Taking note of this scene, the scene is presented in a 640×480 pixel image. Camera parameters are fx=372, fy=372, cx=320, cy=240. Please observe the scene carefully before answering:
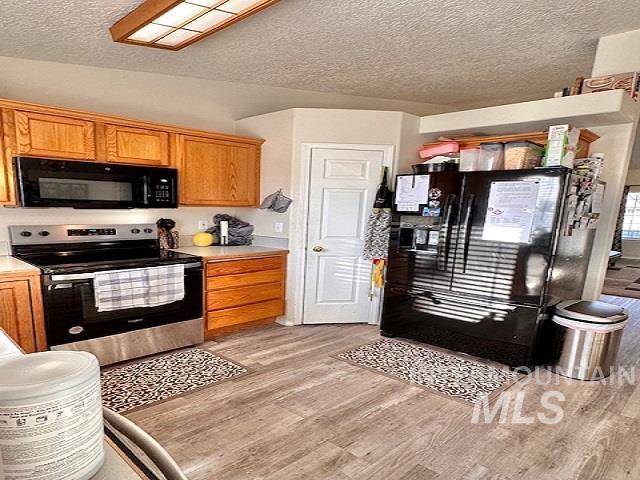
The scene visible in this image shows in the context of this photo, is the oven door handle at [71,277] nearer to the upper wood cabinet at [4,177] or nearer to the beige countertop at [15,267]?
the beige countertop at [15,267]

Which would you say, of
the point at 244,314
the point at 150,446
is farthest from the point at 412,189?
the point at 150,446

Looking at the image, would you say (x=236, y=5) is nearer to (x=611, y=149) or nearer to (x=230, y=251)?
(x=230, y=251)

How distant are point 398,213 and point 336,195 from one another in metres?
0.69

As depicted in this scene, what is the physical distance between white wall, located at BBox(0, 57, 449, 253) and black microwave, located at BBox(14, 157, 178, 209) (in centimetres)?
38

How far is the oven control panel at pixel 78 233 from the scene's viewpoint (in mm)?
2955

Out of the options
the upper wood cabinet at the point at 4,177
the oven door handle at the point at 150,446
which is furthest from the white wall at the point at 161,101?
the oven door handle at the point at 150,446

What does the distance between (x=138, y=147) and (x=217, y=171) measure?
753 mm

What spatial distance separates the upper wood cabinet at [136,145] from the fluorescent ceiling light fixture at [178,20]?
72cm

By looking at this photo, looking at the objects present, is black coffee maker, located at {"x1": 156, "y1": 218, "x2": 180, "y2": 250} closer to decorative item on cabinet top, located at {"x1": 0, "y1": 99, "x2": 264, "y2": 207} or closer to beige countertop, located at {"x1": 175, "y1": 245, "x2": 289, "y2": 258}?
beige countertop, located at {"x1": 175, "y1": 245, "x2": 289, "y2": 258}

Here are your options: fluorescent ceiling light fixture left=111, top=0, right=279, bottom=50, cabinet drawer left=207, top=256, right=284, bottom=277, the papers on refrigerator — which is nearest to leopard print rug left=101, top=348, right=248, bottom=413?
cabinet drawer left=207, top=256, right=284, bottom=277

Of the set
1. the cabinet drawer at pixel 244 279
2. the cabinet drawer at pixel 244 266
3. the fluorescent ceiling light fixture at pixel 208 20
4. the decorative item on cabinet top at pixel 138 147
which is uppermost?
the fluorescent ceiling light fixture at pixel 208 20

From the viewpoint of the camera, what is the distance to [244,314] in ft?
12.0

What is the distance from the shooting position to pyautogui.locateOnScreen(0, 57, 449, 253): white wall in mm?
3029

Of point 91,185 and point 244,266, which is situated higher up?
point 91,185
